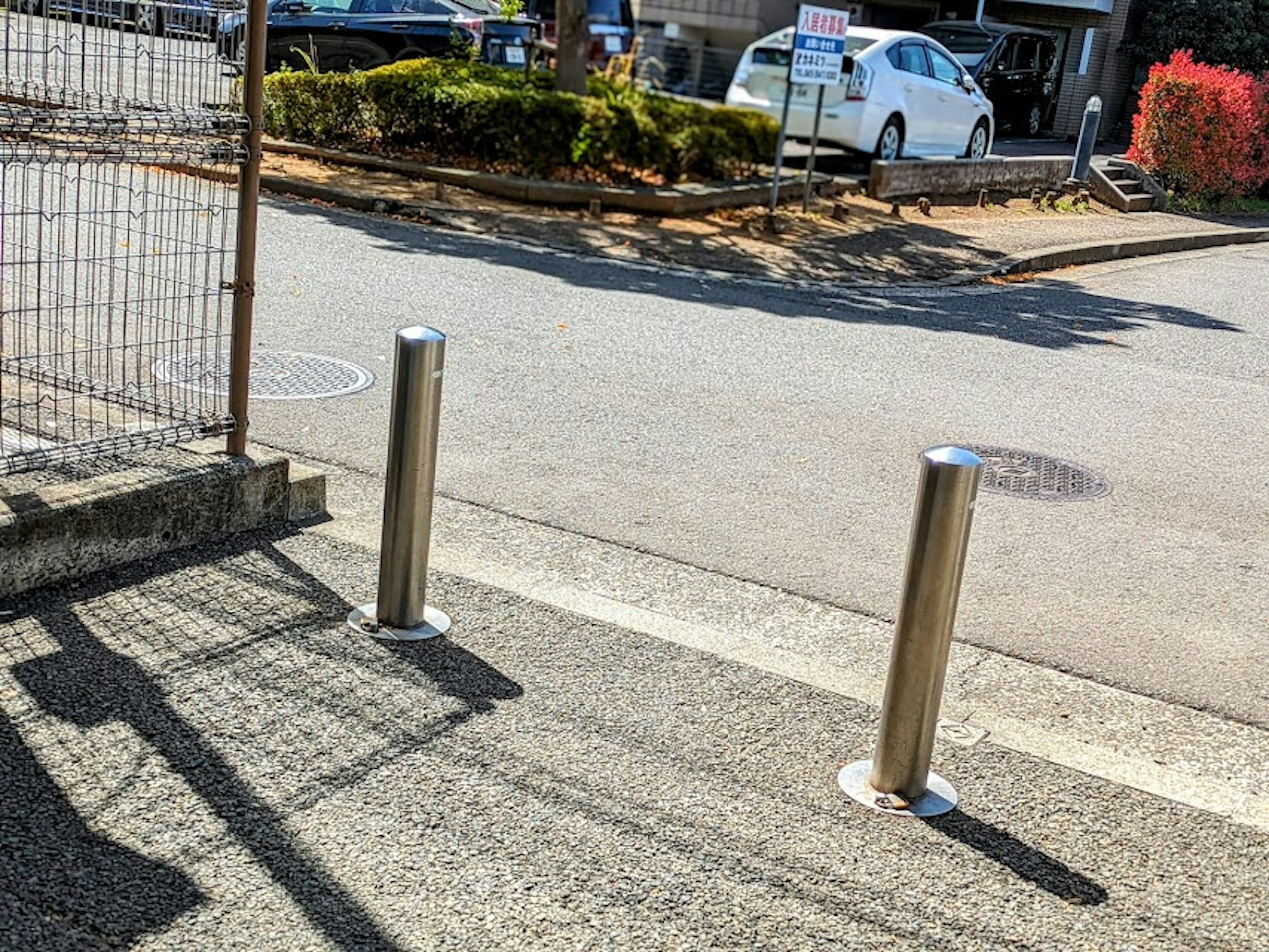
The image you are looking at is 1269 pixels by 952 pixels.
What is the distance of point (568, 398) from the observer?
25.6ft

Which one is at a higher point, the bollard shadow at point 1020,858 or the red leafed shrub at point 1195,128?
the red leafed shrub at point 1195,128

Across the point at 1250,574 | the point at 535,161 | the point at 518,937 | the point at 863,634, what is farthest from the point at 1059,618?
the point at 535,161

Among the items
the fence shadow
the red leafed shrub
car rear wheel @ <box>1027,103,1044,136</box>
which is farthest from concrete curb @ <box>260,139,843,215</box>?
car rear wheel @ <box>1027,103,1044,136</box>

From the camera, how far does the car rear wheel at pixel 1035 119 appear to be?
29156 millimetres

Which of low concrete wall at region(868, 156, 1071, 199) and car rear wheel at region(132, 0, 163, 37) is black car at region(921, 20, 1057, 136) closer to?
low concrete wall at region(868, 156, 1071, 199)

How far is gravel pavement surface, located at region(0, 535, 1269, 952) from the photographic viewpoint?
3.18 m

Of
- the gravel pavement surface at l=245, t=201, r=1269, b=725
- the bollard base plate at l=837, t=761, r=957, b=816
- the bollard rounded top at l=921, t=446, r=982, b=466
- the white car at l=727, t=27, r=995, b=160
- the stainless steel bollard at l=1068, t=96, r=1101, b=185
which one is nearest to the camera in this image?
the bollard rounded top at l=921, t=446, r=982, b=466

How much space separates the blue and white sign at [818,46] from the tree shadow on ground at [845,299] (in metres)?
2.68

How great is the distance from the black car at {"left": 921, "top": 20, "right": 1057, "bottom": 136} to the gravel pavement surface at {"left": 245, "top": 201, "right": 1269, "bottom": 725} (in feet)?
50.3

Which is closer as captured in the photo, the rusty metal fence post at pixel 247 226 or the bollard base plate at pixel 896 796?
the bollard base plate at pixel 896 796

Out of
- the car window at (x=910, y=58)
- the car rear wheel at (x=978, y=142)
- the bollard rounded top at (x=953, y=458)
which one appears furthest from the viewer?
the car rear wheel at (x=978, y=142)

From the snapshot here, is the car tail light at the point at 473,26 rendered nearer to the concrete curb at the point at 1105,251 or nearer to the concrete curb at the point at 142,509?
the concrete curb at the point at 1105,251

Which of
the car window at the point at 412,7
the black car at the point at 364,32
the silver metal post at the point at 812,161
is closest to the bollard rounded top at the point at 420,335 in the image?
the silver metal post at the point at 812,161

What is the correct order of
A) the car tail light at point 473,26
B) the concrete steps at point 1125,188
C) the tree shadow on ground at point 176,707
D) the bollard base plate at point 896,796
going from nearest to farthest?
the tree shadow on ground at point 176,707 < the bollard base plate at point 896,796 < the car tail light at point 473,26 < the concrete steps at point 1125,188
